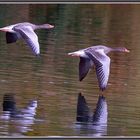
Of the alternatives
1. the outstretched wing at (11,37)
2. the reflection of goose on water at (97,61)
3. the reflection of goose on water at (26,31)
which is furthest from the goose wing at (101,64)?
the outstretched wing at (11,37)

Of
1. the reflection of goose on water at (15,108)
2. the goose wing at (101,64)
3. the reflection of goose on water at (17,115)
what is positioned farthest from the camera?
the goose wing at (101,64)

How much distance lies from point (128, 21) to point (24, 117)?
73cm

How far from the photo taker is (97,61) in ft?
23.6

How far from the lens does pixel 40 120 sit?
22.9 ft

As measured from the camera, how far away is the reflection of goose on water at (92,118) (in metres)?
6.95

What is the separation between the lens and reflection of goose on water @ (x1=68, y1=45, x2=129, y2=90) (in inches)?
281

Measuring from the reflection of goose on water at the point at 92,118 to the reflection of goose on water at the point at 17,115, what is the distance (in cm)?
22

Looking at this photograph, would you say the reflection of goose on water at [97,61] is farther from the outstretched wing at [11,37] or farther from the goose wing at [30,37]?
the outstretched wing at [11,37]

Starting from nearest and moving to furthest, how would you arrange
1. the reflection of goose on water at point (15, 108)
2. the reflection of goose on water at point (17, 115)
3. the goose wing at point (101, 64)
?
the reflection of goose on water at point (17, 115), the reflection of goose on water at point (15, 108), the goose wing at point (101, 64)

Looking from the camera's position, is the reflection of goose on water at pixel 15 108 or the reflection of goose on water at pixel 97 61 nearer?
the reflection of goose on water at pixel 15 108

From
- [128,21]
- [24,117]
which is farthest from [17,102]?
[128,21]

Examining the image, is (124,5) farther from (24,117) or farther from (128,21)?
(24,117)

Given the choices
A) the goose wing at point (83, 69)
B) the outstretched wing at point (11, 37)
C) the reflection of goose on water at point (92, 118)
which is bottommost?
the reflection of goose on water at point (92, 118)

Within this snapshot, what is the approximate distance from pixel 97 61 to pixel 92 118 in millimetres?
306
